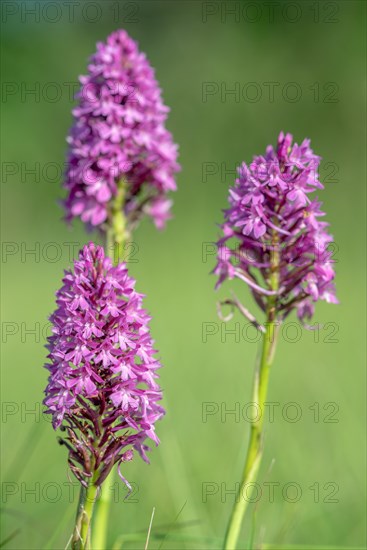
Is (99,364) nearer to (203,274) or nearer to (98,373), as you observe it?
(98,373)

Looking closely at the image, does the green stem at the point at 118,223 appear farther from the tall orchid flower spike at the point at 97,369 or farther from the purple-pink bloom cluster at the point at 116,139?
the tall orchid flower spike at the point at 97,369

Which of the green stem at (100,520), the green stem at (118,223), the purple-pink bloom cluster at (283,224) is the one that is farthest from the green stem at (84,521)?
the green stem at (118,223)

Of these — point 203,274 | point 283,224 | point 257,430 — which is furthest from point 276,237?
point 203,274

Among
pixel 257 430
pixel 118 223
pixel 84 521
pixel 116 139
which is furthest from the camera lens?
pixel 118 223

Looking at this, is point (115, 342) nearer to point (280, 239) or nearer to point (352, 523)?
point (280, 239)

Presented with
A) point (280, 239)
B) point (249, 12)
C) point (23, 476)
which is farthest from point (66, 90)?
point (280, 239)

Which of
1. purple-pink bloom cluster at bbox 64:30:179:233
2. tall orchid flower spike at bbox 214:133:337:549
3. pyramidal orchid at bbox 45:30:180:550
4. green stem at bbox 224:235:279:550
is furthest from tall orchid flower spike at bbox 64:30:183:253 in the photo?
pyramidal orchid at bbox 45:30:180:550
